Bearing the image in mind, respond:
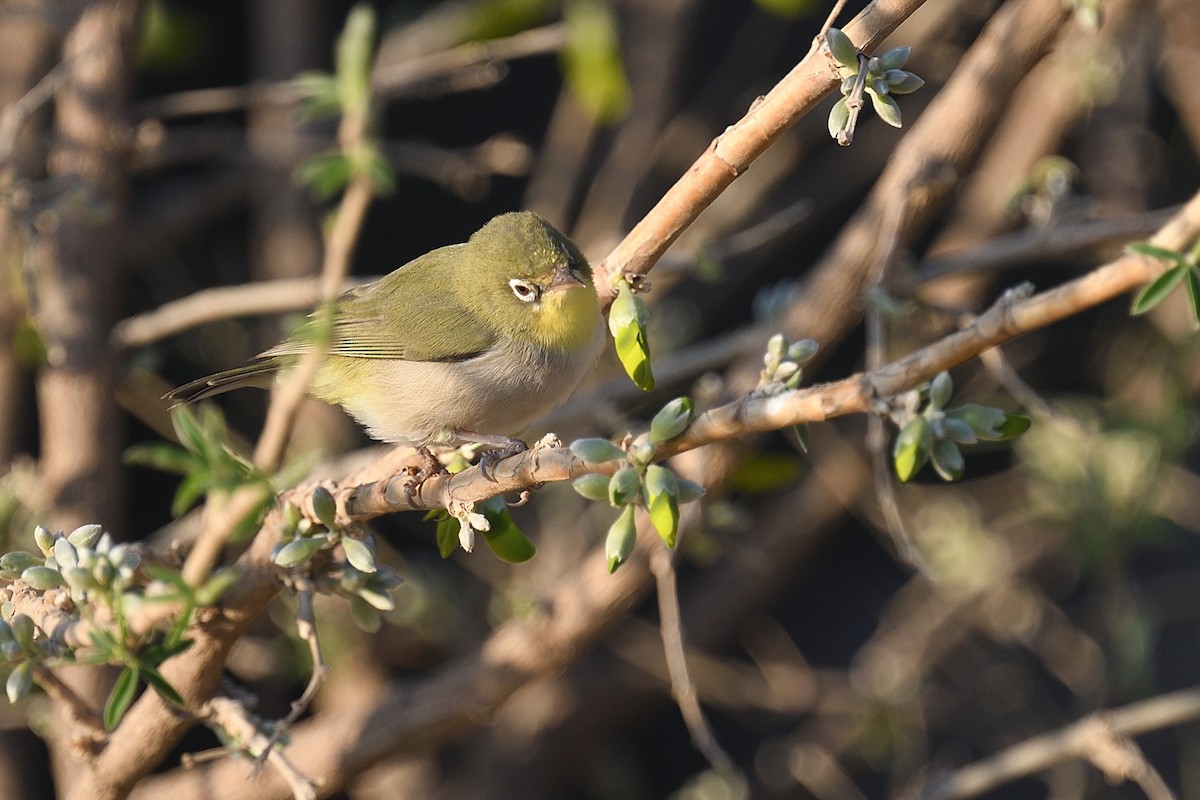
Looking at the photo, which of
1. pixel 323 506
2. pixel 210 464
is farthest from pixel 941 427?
pixel 210 464

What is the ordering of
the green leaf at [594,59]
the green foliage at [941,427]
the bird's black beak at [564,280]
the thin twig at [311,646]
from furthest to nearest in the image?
1. the green leaf at [594,59]
2. the bird's black beak at [564,280]
3. the thin twig at [311,646]
4. the green foliage at [941,427]

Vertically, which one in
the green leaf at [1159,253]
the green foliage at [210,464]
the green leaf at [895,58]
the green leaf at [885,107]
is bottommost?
the green leaf at [1159,253]

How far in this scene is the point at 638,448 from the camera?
5.46ft

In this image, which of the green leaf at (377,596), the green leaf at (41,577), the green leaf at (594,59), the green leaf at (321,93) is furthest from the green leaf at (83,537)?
the green leaf at (594,59)

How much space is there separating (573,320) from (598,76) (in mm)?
1200

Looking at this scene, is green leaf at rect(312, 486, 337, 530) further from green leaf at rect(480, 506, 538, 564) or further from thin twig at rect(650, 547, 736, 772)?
thin twig at rect(650, 547, 736, 772)

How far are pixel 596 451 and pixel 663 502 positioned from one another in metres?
0.12

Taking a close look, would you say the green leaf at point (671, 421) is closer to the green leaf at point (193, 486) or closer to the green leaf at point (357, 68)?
the green leaf at point (193, 486)

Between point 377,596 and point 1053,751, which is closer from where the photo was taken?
point 377,596

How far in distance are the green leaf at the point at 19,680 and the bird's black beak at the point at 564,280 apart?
1386mm

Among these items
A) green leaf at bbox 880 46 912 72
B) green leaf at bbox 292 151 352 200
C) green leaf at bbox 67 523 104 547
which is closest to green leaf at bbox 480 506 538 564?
green leaf at bbox 67 523 104 547

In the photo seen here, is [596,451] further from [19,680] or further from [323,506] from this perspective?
[19,680]

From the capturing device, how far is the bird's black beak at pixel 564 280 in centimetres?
269

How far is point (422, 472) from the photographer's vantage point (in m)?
2.25
